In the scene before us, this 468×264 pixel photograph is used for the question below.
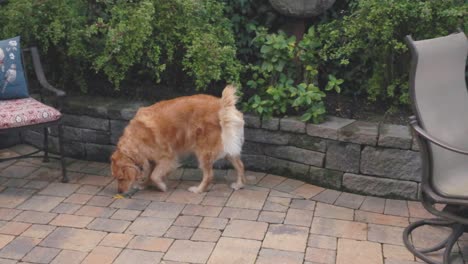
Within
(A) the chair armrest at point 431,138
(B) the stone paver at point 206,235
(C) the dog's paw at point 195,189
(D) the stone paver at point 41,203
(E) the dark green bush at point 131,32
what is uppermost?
(E) the dark green bush at point 131,32

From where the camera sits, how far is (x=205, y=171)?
4.16 m

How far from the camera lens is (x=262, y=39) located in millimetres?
4574

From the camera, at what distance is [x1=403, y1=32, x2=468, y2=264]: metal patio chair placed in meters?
3.05

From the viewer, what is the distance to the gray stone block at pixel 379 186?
404 cm

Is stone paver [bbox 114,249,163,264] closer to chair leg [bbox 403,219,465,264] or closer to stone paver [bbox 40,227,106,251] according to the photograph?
stone paver [bbox 40,227,106,251]

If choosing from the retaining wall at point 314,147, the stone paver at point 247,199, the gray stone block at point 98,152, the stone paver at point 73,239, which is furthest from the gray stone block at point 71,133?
the stone paver at point 247,199

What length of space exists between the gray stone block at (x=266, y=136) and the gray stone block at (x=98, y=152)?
127cm

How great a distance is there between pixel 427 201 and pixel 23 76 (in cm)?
331

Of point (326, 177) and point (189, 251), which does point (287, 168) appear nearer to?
point (326, 177)

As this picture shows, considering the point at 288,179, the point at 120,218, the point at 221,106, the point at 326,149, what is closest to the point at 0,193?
the point at 120,218

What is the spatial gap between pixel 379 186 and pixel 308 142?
0.64 meters

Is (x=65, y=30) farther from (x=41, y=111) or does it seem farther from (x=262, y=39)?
(x=262, y=39)

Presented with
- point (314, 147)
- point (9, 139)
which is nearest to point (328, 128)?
point (314, 147)

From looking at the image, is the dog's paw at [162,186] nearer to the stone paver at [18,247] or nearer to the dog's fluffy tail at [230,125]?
the dog's fluffy tail at [230,125]
